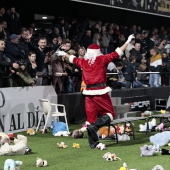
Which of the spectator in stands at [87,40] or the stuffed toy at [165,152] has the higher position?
the spectator in stands at [87,40]

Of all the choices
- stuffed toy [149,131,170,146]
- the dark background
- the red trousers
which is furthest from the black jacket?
the dark background

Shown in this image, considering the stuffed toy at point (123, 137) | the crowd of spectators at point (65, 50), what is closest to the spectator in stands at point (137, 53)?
the crowd of spectators at point (65, 50)

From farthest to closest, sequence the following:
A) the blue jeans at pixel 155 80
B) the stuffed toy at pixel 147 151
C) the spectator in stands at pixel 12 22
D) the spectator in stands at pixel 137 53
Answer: the spectator in stands at pixel 137 53 → the blue jeans at pixel 155 80 → the spectator in stands at pixel 12 22 → the stuffed toy at pixel 147 151

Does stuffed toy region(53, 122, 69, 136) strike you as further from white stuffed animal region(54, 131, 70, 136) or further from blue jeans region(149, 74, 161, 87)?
blue jeans region(149, 74, 161, 87)

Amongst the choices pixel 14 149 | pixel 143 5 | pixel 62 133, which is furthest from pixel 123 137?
pixel 143 5

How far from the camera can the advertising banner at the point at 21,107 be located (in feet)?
46.5

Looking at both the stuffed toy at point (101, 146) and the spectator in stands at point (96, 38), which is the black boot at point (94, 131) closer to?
the stuffed toy at point (101, 146)

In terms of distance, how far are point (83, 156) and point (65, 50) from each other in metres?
5.50

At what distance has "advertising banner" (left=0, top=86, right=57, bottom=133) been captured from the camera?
558 inches

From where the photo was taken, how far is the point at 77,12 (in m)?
26.1

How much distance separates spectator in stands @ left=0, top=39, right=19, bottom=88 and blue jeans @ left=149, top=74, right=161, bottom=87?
332 inches

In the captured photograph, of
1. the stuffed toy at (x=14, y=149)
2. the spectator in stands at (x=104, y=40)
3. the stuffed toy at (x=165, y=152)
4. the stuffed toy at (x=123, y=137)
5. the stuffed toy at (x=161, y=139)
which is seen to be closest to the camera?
the stuffed toy at (x=165, y=152)

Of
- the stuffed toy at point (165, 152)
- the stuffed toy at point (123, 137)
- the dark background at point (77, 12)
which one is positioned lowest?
the stuffed toy at point (123, 137)

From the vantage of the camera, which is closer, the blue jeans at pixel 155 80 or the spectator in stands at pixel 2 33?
the spectator in stands at pixel 2 33
